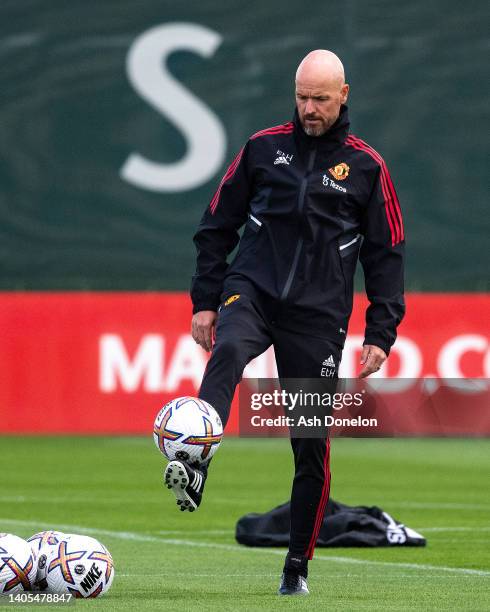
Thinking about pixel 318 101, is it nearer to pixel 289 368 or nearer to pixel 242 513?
pixel 289 368

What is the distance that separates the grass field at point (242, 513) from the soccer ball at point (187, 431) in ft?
2.19

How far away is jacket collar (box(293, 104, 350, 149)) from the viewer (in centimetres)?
705

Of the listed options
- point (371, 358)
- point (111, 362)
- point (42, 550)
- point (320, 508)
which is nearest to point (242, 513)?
point (320, 508)

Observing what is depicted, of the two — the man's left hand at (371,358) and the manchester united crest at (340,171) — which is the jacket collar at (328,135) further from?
the man's left hand at (371,358)

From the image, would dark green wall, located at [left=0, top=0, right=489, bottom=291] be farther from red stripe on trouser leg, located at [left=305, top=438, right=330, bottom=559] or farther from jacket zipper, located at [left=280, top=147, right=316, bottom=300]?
jacket zipper, located at [left=280, top=147, right=316, bottom=300]

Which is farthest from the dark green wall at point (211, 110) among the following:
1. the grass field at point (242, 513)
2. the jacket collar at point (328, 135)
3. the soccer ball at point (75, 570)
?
the soccer ball at point (75, 570)

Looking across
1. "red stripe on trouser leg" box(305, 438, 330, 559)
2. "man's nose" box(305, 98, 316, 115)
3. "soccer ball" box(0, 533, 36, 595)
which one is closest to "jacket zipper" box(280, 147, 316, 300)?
"man's nose" box(305, 98, 316, 115)

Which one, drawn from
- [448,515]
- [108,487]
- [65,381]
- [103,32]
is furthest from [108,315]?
[448,515]

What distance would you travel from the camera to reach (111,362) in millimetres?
18016

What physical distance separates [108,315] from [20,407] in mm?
1407

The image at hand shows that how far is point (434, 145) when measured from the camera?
1919 cm

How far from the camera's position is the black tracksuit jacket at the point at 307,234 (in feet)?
22.8

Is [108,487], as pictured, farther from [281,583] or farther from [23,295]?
[281,583]

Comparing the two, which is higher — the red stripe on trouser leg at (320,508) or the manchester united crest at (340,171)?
the manchester united crest at (340,171)
